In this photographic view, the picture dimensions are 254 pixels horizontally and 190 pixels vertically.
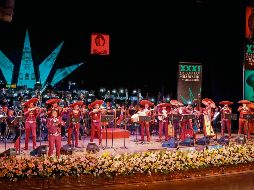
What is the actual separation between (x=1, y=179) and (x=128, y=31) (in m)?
15.7

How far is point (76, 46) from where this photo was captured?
78.7 feet

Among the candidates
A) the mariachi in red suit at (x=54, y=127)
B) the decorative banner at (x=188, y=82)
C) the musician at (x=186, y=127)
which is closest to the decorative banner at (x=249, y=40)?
the decorative banner at (x=188, y=82)

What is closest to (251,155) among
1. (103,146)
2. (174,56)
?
(103,146)

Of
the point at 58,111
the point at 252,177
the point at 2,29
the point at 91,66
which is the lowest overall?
the point at 252,177

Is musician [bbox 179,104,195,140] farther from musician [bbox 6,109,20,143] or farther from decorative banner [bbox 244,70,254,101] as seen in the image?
musician [bbox 6,109,20,143]

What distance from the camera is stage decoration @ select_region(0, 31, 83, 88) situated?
2338cm

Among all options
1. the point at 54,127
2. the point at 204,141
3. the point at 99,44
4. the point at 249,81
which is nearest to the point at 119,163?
the point at 54,127

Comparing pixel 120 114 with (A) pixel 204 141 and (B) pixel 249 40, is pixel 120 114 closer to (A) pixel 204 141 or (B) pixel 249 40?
(A) pixel 204 141

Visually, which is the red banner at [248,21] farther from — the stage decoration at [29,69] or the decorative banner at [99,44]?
the stage decoration at [29,69]

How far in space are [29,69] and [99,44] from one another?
19.9ft

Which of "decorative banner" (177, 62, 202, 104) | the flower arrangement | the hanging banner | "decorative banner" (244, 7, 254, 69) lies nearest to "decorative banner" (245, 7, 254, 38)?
"decorative banner" (244, 7, 254, 69)

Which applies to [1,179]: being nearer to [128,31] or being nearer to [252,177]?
[252,177]

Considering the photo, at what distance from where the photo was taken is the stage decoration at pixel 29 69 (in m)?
23.4

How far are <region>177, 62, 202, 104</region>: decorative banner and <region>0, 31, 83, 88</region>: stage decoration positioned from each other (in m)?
8.69
